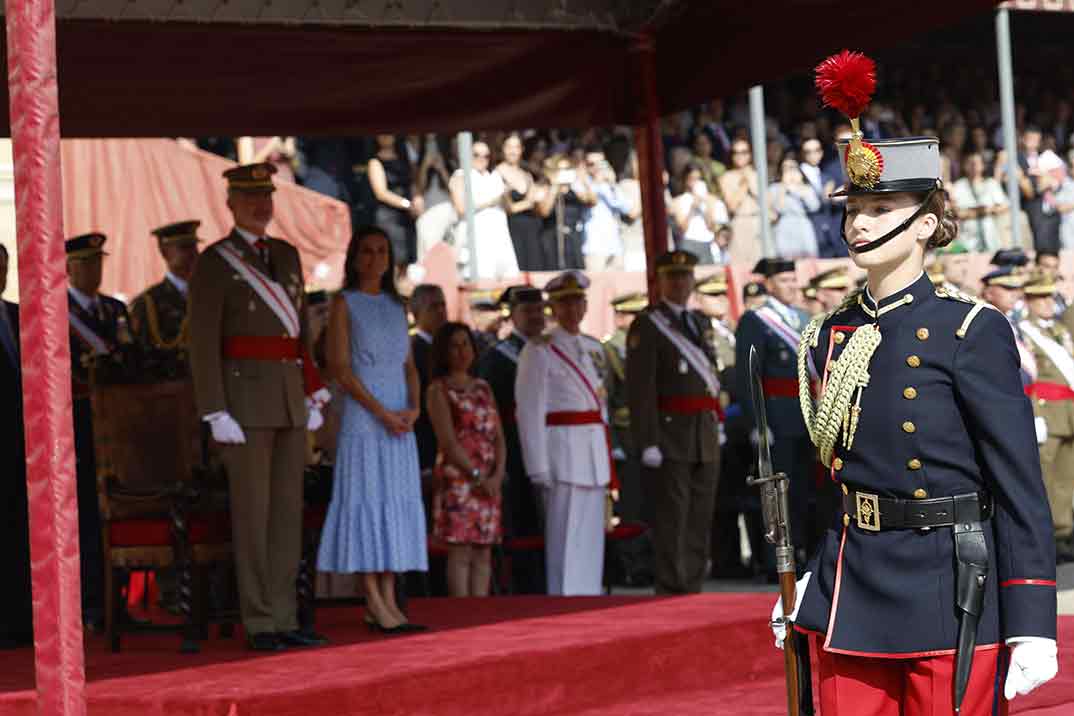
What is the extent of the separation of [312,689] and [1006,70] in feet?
44.7

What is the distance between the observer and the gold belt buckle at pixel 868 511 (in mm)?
3826

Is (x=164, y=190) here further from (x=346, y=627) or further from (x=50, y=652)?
(x=50, y=652)

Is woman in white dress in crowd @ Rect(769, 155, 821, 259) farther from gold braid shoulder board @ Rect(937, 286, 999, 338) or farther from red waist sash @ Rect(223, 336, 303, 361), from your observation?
gold braid shoulder board @ Rect(937, 286, 999, 338)

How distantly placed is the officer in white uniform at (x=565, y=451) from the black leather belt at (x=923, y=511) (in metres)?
6.14

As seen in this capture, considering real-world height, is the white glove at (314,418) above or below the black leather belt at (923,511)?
above

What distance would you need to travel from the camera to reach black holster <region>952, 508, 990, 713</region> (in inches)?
146

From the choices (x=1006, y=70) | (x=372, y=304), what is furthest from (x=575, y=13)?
(x=1006, y=70)

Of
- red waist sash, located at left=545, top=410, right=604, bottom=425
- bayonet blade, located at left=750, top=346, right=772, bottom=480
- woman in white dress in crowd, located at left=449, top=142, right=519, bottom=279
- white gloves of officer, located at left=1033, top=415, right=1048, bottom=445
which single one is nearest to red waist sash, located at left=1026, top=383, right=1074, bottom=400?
white gloves of officer, located at left=1033, top=415, right=1048, bottom=445

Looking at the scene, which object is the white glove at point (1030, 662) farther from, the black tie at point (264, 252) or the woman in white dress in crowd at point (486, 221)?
the woman in white dress in crowd at point (486, 221)

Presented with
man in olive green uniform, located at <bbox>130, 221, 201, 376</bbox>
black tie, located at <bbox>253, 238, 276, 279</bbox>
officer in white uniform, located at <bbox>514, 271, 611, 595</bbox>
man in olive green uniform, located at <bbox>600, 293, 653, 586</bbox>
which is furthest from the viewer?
man in olive green uniform, located at <bbox>600, 293, 653, 586</bbox>

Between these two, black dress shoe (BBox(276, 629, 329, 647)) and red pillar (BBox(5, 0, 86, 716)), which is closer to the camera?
red pillar (BBox(5, 0, 86, 716))

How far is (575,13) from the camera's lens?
8.71 meters

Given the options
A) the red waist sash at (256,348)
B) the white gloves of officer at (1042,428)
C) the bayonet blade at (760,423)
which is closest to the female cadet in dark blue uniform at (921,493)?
the bayonet blade at (760,423)

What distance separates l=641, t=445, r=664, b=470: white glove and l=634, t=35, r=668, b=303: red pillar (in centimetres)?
89
